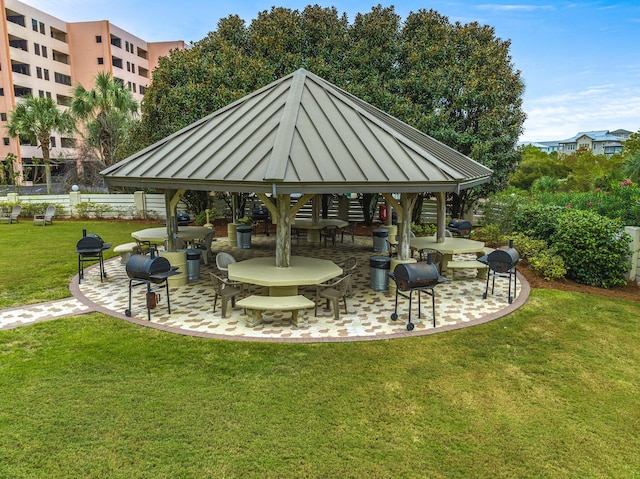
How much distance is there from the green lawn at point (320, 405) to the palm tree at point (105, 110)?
2629 centimetres

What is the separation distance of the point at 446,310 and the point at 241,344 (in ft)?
16.1

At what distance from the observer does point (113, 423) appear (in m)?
5.58

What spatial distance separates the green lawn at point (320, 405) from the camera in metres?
4.91

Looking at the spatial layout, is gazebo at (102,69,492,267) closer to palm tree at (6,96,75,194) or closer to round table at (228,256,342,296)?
round table at (228,256,342,296)

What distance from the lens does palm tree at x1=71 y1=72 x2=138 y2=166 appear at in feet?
102

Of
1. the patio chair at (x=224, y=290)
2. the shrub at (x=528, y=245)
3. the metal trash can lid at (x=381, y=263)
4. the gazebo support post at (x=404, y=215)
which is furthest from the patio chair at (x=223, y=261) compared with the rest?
the shrub at (x=528, y=245)

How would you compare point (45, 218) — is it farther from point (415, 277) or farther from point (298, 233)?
point (415, 277)

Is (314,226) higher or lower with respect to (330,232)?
higher

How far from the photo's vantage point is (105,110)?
102ft

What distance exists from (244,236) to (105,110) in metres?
21.0

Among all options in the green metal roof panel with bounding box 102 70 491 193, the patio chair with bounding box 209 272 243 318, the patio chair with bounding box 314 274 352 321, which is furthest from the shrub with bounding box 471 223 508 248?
the patio chair with bounding box 209 272 243 318

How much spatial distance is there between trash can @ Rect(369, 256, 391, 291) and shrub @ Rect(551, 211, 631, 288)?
5.59 m

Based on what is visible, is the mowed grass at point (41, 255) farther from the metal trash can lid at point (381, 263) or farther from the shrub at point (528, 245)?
the shrub at point (528, 245)

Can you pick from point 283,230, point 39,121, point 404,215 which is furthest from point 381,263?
point 39,121
